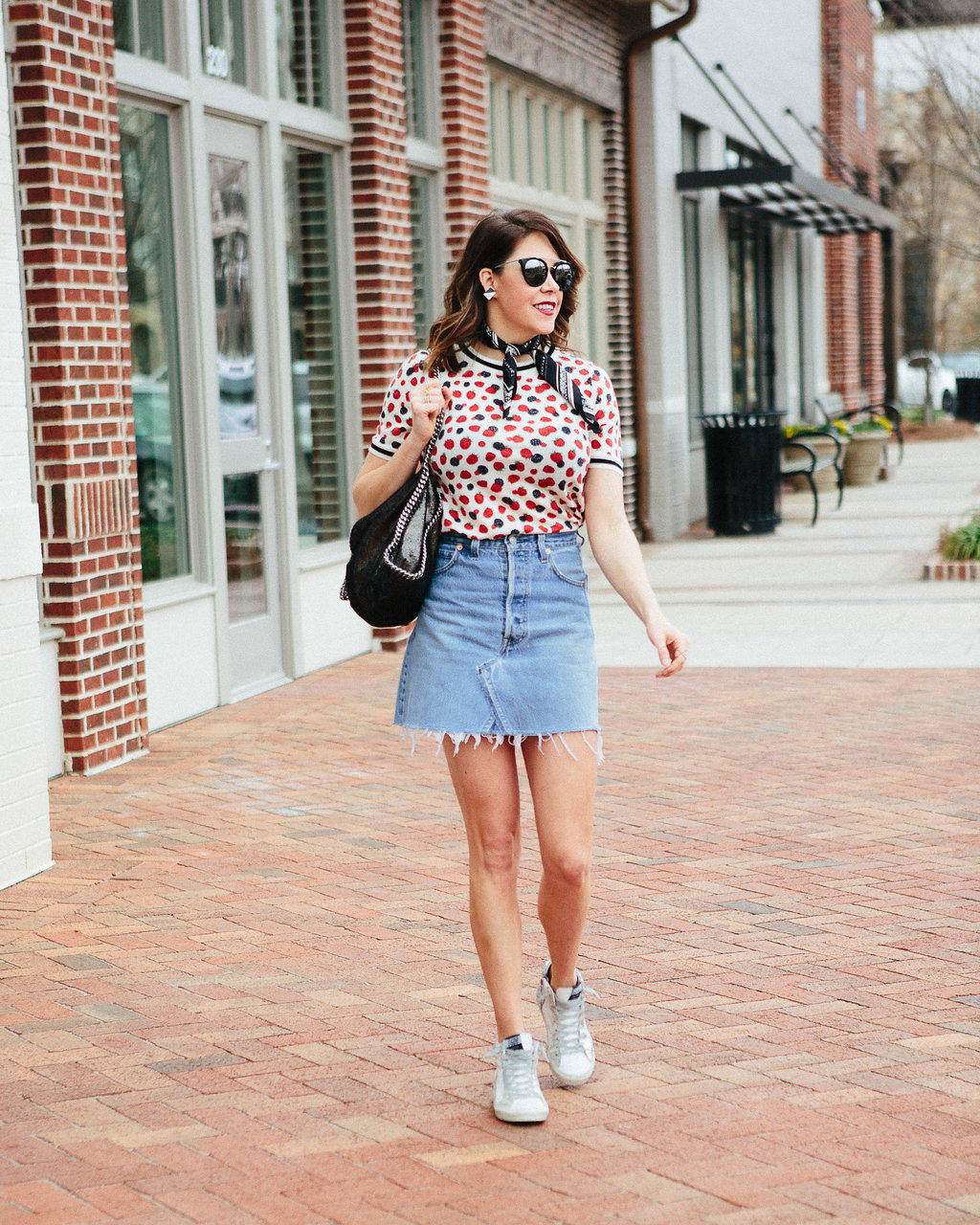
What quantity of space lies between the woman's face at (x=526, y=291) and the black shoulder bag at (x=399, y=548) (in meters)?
0.26

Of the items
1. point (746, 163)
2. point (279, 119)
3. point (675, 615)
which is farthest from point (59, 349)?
point (746, 163)

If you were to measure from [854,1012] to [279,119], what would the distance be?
647 cm

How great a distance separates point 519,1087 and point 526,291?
167cm

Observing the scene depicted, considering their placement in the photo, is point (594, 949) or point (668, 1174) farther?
point (594, 949)

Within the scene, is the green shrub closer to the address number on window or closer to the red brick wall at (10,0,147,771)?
the address number on window

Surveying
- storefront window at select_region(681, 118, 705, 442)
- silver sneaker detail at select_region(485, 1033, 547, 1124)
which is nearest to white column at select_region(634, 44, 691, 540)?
storefront window at select_region(681, 118, 705, 442)

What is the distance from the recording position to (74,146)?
7.14 metres

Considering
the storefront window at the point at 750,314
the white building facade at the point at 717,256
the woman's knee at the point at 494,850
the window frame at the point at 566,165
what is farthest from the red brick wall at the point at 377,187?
the storefront window at the point at 750,314

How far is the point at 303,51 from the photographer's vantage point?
9852 millimetres

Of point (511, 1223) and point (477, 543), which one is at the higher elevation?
point (477, 543)

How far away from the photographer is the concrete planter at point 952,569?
12.5 m

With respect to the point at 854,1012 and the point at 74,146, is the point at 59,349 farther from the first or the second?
the point at 854,1012

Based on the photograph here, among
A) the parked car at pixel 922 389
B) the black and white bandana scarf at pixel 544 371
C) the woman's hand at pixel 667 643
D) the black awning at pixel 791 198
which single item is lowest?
the woman's hand at pixel 667 643

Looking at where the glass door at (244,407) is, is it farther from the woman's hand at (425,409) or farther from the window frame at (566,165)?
the woman's hand at (425,409)
